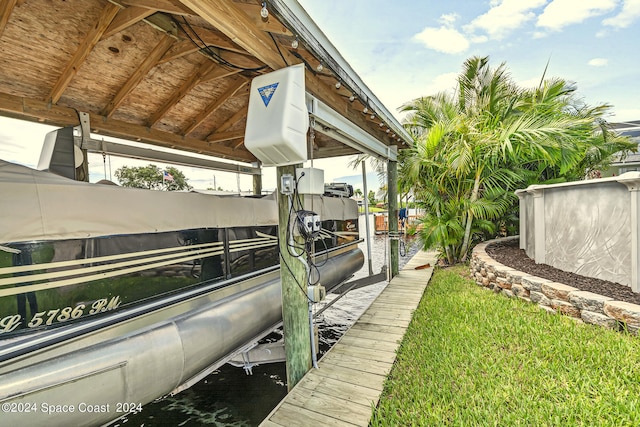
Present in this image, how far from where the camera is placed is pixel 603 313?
2.96m

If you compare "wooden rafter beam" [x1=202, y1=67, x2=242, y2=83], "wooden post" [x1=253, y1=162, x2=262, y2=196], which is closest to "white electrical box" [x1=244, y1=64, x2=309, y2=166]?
"wooden rafter beam" [x1=202, y1=67, x2=242, y2=83]

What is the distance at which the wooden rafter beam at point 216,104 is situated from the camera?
4.33 metres

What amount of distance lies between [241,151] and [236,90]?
2.60 m

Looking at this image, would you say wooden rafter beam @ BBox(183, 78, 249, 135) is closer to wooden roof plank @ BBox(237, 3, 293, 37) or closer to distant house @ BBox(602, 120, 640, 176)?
wooden roof plank @ BBox(237, 3, 293, 37)

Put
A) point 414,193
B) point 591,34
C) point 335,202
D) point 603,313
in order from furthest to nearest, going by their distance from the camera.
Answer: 1. point 591,34
2. point 414,193
3. point 335,202
4. point 603,313

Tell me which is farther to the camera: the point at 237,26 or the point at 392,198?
the point at 392,198

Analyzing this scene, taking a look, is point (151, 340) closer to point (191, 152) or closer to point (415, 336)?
point (415, 336)

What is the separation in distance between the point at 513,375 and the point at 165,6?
13.4ft

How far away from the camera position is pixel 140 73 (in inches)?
142

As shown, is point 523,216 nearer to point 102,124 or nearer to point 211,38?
point 211,38

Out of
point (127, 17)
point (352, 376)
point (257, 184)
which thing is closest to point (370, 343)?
point (352, 376)

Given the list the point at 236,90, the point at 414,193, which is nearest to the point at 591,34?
the point at 414,193

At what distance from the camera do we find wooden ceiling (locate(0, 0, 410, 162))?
7.53 feet

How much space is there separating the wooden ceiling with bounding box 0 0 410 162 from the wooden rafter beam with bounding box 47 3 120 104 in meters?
0.01
